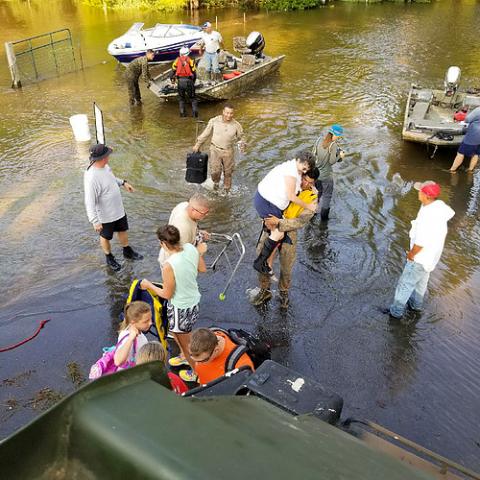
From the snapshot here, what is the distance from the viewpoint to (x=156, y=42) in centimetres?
1620

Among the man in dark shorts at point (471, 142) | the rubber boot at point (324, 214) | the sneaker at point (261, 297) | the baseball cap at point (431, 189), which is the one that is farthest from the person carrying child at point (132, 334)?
the man in dark shorts at point (471, 142)

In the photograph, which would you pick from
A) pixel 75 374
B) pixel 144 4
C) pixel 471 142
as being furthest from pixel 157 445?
pixel 144 4

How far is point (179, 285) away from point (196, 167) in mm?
4248

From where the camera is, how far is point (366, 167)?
10.5 metres

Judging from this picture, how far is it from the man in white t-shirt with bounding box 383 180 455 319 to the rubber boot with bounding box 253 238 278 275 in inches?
64.3

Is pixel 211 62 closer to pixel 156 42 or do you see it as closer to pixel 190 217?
pixel 156 42

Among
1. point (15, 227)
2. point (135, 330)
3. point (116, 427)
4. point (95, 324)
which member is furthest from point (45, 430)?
point (15, 227)

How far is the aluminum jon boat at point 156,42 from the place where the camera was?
51.9 ft

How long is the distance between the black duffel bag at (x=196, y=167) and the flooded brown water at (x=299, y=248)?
483 mm

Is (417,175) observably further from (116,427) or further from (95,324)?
(116,427)

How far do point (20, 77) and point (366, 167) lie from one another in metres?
12.0

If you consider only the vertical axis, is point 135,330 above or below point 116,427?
below

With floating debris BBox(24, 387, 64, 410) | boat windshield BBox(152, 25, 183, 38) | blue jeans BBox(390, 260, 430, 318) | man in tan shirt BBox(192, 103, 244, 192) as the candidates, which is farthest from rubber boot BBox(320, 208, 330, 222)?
boat windshield BBox(152, 25, 183, 38)

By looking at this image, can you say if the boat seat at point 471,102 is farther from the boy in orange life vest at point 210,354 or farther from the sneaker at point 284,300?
the boy in orange life vest at point 210,354
